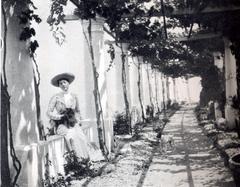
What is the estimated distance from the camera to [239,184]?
598 cm

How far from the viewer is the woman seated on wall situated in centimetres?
824

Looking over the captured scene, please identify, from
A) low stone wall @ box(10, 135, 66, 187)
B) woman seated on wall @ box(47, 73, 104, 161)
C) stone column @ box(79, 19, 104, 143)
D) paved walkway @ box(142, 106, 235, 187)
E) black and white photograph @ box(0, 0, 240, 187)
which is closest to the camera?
low stone wall @ box(10, 135, 66, 187)

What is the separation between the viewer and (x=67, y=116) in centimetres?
834

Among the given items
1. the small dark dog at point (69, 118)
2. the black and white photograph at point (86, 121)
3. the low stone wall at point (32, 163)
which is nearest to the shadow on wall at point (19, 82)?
the black and white photograph at point (86, 121)

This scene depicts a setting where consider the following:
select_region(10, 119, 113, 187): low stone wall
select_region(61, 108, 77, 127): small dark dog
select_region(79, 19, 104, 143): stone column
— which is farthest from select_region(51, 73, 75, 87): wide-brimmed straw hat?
select_region(79, 19, 104, 143): stone column

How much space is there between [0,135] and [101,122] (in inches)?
223

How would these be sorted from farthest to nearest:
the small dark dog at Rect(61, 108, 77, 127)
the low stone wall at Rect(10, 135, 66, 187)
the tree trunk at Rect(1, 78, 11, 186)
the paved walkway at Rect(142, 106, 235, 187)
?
the small dark dog at Rect(61, 108, 77, 127) < the paved walkway at Rect(142, 106, 235, 187) < the low stone wall at Rect(10, 135, 66, 187) < the tree trunk at Rect(1, 78, 11, 186)

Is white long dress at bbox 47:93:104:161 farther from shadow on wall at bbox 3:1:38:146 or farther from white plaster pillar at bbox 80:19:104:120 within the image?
white plaster pillar at bbox 80:19:104:120

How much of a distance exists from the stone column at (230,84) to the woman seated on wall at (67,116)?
672cm

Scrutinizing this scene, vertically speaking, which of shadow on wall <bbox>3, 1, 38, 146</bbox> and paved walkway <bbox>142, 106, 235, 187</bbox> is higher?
shadow on wall <bbox>3, 1, 38, 146</bbox>

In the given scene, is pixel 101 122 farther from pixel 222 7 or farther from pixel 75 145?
pixel 222 7

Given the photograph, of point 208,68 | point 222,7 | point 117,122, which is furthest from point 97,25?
point 208,68

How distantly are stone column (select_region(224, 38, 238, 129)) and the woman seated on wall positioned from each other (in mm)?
6725

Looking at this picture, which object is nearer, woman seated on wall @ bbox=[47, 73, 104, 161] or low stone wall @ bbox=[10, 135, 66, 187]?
low stone wall @ bbox=[10, 135, 66, 187]
